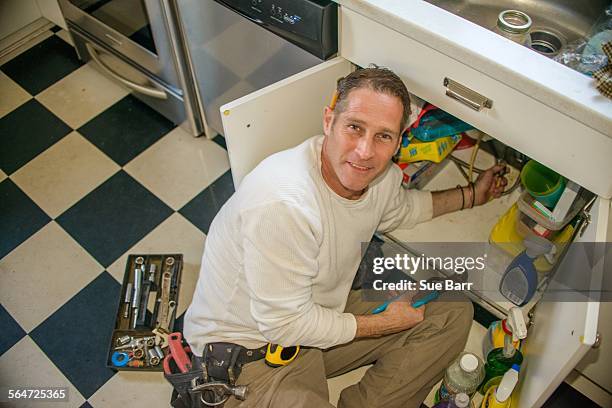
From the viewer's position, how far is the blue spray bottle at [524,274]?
1.36 meters

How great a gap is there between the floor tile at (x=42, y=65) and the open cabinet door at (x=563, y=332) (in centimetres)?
192

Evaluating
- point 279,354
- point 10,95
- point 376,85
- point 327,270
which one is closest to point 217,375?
point 279,354

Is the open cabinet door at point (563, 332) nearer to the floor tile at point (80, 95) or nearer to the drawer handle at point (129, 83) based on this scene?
the drawer handle at point (129, 83)

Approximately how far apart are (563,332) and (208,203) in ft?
3.94

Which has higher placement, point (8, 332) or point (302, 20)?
point (302, 20)

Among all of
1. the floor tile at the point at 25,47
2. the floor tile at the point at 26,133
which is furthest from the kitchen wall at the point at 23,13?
the floor tile at the point at 26,133

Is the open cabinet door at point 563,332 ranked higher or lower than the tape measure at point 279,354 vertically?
higher

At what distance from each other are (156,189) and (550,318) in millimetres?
1289

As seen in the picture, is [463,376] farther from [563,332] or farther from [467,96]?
[467,96]

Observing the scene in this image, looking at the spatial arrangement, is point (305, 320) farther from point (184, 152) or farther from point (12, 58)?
point (12, 58)

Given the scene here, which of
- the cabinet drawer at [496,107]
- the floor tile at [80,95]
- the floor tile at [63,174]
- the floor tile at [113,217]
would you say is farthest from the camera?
the floor tile at [80,95]

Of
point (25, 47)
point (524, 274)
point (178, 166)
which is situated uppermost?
point (524, 274)

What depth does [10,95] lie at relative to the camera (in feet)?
7.25

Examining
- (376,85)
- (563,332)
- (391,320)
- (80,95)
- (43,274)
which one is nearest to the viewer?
(563,332)
